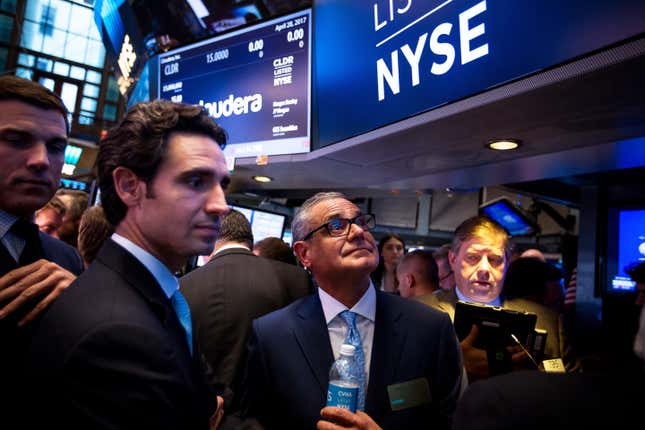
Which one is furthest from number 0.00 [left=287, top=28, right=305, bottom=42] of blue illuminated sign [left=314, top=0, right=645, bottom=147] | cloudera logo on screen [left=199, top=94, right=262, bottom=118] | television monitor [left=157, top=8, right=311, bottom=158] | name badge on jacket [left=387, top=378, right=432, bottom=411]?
name badge on jacket [left=387, top=378, right=432, bottom=411]

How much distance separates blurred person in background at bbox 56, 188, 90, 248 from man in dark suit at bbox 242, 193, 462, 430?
77.1 inches

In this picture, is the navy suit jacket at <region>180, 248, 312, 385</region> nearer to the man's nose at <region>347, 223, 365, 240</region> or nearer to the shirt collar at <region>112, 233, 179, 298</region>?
the man's nose at <region>347, 223, 365, 240</region>

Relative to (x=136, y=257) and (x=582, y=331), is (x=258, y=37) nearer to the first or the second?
(x=136, y=257)

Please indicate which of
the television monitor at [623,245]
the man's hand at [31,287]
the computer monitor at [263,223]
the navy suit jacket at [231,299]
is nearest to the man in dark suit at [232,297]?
the navy suit jacket at [231,299]

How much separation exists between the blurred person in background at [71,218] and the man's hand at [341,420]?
96.9 inches

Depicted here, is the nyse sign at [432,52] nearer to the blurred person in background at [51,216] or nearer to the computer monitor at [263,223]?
the computer monitor at [263,223]

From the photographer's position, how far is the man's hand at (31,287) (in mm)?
982

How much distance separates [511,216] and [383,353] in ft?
10.5

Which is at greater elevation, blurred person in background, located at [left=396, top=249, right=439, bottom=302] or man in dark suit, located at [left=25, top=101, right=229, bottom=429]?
man in dark suit, located at [left=25, top=101, right=229, bottom=429]

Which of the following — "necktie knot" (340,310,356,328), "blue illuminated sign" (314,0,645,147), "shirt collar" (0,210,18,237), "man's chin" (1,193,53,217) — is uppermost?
"blue illuminated sign" (314,0,645,147)

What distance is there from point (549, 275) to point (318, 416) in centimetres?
199

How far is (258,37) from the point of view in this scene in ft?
10.3

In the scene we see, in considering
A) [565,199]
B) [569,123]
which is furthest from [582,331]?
[569,123]

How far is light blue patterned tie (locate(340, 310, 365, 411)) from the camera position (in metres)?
1.54
